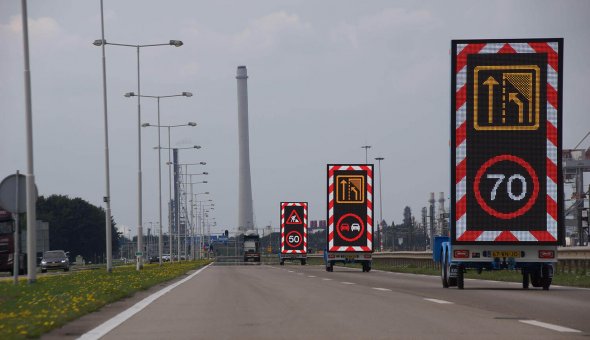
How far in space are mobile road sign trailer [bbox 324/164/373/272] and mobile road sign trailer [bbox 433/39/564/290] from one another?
15.4 meters

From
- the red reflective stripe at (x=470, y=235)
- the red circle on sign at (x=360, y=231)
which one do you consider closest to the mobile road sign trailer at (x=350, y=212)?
the red circle on sign at (x=360, y=231)

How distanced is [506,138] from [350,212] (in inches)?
677

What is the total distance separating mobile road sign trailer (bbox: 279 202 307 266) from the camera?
2085 inches

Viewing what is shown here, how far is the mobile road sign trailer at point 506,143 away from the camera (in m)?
20.8

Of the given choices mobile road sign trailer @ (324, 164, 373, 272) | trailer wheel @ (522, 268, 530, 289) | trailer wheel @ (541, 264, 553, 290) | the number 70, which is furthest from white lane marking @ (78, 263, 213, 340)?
mobile road sign trailer @ (324, 164, 373, 272)

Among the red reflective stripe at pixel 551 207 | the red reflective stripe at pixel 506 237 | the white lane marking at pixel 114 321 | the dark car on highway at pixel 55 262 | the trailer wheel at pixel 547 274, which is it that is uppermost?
the red reflective stripe at pixel 551 207

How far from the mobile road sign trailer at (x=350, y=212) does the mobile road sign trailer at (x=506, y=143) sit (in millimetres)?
15370

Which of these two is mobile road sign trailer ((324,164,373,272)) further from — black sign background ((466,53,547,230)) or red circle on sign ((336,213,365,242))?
black sign background ((466,53,547,230))

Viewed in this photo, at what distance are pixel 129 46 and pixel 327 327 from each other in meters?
48.6

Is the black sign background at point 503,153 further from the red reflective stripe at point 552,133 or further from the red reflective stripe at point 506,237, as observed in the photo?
the red reflective stripe at point 506,237

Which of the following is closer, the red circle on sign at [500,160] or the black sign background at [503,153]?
the black sign background at [503,153]

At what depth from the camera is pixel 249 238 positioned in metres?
96.6

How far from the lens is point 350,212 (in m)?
37.9

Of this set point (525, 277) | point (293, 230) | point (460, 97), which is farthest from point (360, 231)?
point (460, 97)
